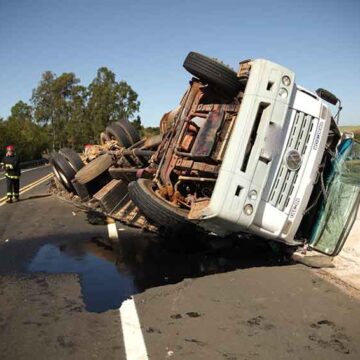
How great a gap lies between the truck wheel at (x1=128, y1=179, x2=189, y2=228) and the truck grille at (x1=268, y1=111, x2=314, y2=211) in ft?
3.67

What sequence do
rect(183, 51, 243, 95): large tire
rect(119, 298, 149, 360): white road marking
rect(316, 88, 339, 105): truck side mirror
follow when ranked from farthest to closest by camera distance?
rect(316, 88, 339, 105): truck side mirror → rect(183, 51, 243, 95): large tire → rect(119, 298, 149, 360): white road marking

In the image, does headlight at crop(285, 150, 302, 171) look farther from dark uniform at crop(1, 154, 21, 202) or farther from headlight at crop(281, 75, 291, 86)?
dark uniform at crop(1, 154, 21, 202)

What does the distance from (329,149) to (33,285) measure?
3997 mm

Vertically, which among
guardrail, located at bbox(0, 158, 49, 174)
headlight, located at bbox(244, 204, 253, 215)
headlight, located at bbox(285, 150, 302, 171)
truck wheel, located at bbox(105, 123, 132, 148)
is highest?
headlight, located at bbox(285, 150, 302, 171)

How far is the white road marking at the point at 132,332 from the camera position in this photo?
3284 mm

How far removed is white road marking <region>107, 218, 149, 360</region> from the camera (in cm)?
329

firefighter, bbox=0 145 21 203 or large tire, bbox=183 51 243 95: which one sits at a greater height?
large tire, bbox=183 51 243 95

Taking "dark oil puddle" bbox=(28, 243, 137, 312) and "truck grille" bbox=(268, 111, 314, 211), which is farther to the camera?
"truck grille" bbox=(268, 111, 314, 211)

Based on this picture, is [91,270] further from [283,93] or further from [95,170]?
[95,170]

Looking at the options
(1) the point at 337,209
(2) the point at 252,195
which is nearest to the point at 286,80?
(2) the point at 252,195

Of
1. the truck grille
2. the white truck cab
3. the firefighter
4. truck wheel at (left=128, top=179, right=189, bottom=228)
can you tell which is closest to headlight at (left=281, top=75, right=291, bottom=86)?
the white truck cab

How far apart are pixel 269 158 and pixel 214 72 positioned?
1.38 metres

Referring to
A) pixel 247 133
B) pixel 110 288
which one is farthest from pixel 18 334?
pixel 247 133

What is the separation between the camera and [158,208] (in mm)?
5699
